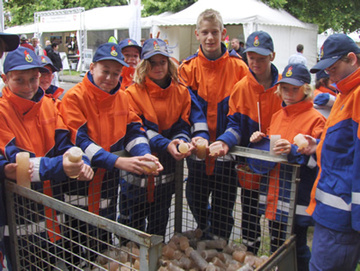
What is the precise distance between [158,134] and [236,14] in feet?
44.3

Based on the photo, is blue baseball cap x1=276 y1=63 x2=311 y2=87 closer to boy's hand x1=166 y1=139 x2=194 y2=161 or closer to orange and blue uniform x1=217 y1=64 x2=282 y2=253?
orange and blue uniform x1=217 y1=64 x2=282 y2=253

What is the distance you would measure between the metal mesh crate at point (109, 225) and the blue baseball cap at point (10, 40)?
916 mm

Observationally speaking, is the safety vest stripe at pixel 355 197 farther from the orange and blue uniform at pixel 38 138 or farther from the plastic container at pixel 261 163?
the orange and blue uniform at pixel 38 138

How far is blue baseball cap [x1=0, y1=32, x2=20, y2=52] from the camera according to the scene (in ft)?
7.58

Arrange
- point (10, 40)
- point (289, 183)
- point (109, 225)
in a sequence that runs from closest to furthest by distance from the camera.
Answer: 1. point (109, 225)
2. point (10, 40)
3. point (289, 183)

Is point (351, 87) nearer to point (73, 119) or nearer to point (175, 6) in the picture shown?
point (73, 119)

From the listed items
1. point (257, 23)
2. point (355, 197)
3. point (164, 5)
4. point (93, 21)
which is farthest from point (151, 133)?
point (93, 21)

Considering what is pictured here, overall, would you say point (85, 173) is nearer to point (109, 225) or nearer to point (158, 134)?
point (109, 225)

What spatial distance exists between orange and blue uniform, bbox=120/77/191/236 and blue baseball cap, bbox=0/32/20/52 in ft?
3.12

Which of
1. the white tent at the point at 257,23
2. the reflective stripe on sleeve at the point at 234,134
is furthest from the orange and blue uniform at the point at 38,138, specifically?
the white tent at the point at 257,23

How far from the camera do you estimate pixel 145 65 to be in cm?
295

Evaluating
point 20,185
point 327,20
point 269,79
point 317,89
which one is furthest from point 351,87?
point 327,20

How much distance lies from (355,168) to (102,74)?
69.5 inches

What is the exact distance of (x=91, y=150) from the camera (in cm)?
249
